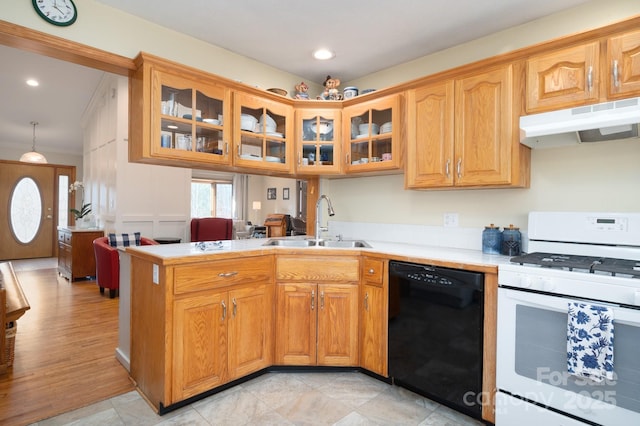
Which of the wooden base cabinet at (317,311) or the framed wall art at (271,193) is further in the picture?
the framed wall art at (271,193)

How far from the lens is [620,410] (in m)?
1.45

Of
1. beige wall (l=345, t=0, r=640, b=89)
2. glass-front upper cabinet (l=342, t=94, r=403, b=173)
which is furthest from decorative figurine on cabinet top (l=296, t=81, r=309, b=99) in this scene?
beige wall (l=345, t=0, r=640, b=89)

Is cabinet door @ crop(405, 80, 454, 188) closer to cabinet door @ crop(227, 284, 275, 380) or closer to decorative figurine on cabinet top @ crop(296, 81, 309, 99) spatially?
decorative figurine on cabinet top @ crop(296, 81, 309, 99)

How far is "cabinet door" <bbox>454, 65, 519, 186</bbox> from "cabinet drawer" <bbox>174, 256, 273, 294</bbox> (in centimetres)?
147

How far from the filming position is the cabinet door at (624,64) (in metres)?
1.72

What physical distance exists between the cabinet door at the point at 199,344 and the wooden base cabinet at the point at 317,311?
43 cm

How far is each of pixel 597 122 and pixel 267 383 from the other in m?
2.43

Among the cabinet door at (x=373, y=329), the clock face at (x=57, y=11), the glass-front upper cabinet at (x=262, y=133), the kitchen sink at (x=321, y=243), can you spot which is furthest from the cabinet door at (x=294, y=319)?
the clock face at (x=57, y=11)

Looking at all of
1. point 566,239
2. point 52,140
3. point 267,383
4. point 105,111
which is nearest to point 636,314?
point 566,239

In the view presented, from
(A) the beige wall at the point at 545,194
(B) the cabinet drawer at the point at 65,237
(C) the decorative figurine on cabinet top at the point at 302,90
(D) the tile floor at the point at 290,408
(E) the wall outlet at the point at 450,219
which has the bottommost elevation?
(D) the tile floor at the point at 290,408

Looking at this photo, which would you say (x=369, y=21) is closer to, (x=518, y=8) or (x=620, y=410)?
(x=518, y=8)

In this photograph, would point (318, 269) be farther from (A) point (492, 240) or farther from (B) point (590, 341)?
(B) point (590, 341)

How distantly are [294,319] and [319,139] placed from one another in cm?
152

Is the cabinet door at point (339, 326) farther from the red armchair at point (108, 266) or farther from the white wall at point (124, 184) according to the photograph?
the white wall at point (124, 184)
